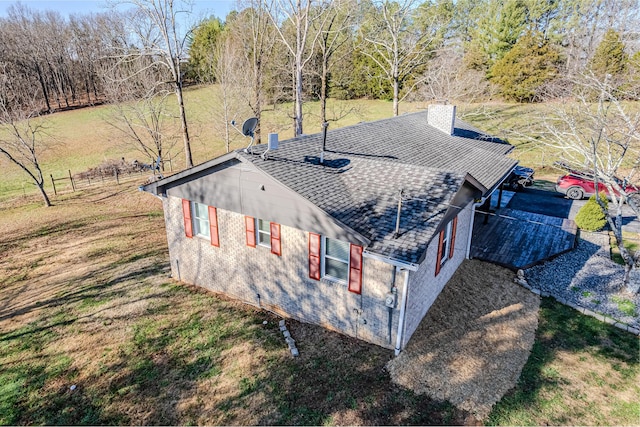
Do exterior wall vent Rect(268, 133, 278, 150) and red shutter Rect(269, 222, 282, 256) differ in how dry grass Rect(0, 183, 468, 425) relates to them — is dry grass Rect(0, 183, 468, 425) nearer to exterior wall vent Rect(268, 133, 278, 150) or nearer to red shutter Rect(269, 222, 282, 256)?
red shutter Rect(269, 222, 282, 256)

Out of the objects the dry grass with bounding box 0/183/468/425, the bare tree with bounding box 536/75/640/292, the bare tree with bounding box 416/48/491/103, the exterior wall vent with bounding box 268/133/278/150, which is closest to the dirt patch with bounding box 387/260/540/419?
the dry grass with bounding box 0/183/468/425

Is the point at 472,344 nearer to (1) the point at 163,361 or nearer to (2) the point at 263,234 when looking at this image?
(2) the point at 263,234

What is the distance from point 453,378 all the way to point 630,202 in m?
8.26

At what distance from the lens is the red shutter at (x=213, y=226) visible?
11745 mm

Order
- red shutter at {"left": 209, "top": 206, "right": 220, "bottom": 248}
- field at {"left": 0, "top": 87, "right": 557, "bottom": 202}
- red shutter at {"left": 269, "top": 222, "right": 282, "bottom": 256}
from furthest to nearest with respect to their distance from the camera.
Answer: field at {"left": 0, "top": 87, "right": 557, "bottom": 202}
red shutter at {"left": 209, "top": 206, "right": 220, "bottom": 248}
red shutter at {"left": 269, "top": 222, "right": 282, "bottom": 256}

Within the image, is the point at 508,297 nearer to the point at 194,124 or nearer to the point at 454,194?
the point at 454,194

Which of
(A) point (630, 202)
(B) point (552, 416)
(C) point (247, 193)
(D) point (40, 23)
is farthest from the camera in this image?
(D) point (40, 23)

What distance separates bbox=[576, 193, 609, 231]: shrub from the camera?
16.8 meters

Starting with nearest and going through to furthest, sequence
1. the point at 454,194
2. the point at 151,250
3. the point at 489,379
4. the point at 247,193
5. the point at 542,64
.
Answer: the point at 489,379, the point at 454,194, the point at 247,193, the point at 151,250, the point at 542,64

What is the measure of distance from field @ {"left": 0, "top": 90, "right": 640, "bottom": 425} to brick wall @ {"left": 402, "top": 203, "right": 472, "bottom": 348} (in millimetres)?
1245

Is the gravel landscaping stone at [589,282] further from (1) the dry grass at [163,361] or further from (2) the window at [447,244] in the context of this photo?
(1) the dry grass at [163,361]

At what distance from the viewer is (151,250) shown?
16312mm

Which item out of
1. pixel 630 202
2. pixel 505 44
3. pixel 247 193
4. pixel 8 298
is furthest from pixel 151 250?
pixel 505 44

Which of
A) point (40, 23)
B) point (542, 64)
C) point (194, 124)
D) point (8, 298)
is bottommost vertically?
point (8, 298)
